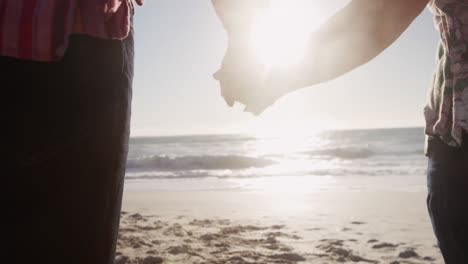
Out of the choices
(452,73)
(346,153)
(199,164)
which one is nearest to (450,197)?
(452,73)

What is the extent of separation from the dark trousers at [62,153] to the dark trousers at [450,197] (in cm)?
88

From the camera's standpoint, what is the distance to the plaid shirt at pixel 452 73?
1138 mm

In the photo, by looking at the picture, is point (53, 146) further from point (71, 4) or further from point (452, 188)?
point (452, 188)

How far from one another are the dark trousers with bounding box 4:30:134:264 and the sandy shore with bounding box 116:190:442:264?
3.56 m

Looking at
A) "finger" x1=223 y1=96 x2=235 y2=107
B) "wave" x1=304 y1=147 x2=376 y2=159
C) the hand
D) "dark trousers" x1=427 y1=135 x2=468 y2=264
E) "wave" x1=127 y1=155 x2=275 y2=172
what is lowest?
"wave" x1=127 y1=155 x2=275 y2=172

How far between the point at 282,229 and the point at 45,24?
5118mm

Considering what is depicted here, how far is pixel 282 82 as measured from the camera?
3.68 ft

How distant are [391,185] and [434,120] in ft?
29.3

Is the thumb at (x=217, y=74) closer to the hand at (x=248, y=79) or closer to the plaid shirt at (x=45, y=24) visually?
the hand at (x=248, y=79)

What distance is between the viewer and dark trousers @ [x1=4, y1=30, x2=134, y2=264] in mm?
916

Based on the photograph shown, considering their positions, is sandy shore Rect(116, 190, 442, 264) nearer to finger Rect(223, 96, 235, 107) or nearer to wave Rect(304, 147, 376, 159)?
finger Rect(223, 96, 235, 107)

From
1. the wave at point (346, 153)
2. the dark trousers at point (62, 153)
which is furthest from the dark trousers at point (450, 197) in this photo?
the wave at point (346, 153)

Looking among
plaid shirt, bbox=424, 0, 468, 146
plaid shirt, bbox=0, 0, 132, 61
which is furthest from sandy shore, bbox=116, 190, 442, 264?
plaid shirt, bbox=0, 0, 132, 61

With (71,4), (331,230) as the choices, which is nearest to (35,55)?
(71,4)
